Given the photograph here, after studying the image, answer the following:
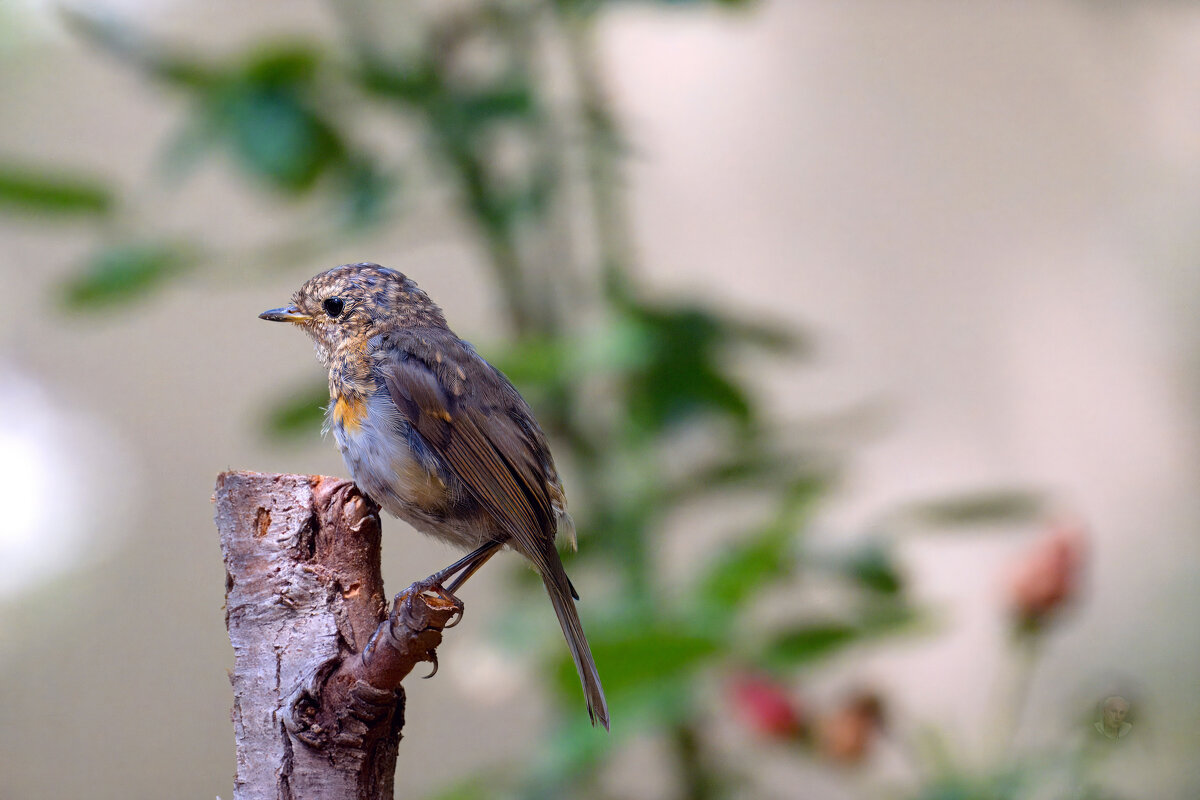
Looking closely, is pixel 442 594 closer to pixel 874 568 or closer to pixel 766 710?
pixel 766 710

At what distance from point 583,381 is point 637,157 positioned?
49 centimetres

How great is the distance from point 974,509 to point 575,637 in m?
1.13

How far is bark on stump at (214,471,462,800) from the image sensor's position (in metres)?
1.02

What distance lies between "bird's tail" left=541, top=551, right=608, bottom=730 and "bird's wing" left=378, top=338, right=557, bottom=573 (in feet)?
0.07

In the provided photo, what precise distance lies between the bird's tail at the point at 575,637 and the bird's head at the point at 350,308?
384 millimetres

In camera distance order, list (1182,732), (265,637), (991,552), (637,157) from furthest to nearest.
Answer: (991,552)
(1182,732)
(637,157)
(265,637)

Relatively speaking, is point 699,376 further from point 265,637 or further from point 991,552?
point 991,552

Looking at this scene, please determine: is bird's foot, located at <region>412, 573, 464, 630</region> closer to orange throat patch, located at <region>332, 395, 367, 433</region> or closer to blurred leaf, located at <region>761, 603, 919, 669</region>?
orange throat patch, located at <region>332, 395, 367, 433</region>

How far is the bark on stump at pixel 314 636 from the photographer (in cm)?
102

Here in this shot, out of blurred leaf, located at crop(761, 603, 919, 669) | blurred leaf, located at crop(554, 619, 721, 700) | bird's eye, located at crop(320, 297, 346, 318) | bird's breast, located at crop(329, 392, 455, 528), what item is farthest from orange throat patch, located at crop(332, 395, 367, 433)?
blurred leaf, located at crop(761, 603, 919, 669)

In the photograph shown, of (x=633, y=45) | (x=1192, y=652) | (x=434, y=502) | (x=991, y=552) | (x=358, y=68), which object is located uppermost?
(x=633, y=45)

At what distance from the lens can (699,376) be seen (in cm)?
222

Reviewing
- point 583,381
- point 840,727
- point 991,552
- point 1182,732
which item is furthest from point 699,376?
point 1182,732

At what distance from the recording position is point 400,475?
4.08ft
